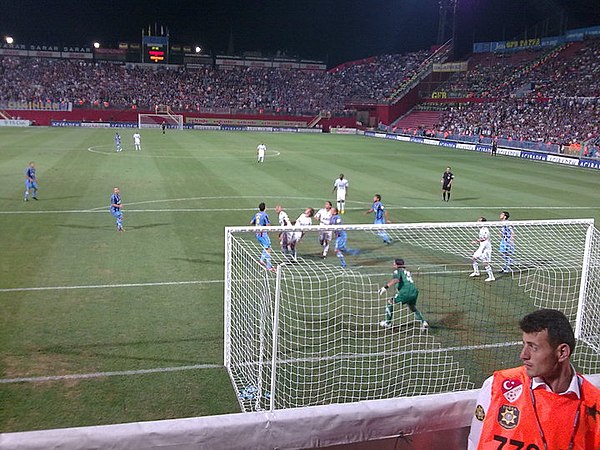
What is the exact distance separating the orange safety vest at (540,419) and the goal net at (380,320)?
424 cm

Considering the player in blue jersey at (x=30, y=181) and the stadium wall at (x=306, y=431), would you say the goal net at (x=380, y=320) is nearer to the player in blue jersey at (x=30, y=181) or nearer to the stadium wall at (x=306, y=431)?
the stadium wall at (x=306, y=431)

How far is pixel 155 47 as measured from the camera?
85938 mm

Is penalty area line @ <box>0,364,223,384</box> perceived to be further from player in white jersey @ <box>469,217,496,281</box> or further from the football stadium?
player in white jersey @ <box>469,217,496,281</box>

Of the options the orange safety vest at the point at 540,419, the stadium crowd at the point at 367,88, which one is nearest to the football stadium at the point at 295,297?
the orange safety vest at the point at 540,419

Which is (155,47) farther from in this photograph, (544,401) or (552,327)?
(544,401)

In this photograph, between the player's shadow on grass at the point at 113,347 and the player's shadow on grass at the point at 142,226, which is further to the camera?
the player's shadow on grass at the point at 142,226

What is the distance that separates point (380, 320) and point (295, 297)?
70.6 inches

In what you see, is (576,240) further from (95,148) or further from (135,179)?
(95,148)

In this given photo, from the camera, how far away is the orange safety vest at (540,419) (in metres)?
2.59

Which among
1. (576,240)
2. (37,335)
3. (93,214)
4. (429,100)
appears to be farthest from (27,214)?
(429,100)

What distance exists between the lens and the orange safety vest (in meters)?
2.59

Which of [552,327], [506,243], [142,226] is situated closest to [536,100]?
[506,243]

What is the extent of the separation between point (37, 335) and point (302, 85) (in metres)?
83.4

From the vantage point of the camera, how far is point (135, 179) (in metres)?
27.2
